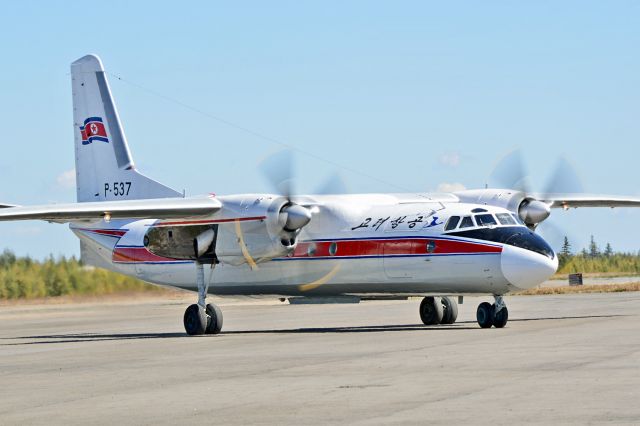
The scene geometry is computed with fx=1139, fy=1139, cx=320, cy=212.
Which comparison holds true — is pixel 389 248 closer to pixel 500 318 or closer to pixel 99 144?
pixel 500 318

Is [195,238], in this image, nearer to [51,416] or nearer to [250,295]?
[250,295]

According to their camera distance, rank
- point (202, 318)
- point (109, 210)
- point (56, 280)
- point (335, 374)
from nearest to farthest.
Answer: point (335, 374) < point (109, 210) < point (202, 318) < point (56, 280)

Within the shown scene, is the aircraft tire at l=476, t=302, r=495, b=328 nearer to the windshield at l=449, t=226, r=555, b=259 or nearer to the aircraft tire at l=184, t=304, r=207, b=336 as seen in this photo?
the windshield at l=449, t=226, r=555, b=259

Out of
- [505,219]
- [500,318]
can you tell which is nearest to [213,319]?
[500,318]

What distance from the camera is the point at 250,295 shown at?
3022 cm

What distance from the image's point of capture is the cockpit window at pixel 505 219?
85.5ft

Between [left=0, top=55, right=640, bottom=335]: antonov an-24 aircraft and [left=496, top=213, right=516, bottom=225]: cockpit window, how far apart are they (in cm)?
4

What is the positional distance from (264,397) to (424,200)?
619 inches

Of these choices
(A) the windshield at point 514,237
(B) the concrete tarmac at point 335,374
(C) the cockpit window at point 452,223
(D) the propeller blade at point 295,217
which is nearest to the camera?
(B) the concrete tarmac at point 335,374

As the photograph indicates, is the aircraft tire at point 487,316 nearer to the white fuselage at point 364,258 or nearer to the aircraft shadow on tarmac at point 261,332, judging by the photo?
the aircraft shadow on tarmac at point 261,332

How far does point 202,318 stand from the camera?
28.0 meters

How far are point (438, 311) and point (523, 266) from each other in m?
4.94

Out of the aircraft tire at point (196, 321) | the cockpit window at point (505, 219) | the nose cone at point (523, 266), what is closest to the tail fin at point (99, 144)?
the aircraft tire at point (196, 321)

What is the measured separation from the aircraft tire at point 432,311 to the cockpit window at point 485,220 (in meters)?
4.01
